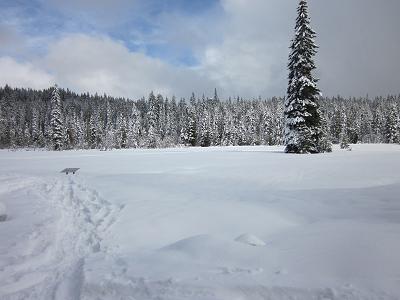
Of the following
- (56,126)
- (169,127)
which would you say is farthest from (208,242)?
(169,127)

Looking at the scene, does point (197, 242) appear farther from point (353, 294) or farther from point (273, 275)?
point (353, 294)

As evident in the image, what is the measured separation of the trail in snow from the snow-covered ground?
3 centimetres

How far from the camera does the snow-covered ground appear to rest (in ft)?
16.4

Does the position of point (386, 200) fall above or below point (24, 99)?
below

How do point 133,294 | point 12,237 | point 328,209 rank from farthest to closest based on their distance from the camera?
point 328,209, point 12,237, point 133,294

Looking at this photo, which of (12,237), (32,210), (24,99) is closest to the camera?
(12,237)

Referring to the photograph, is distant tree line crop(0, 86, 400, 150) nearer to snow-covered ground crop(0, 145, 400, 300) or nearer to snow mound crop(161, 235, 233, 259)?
snow-covered ground crop(0, 145, 400, 300)

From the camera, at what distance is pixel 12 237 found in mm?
8180

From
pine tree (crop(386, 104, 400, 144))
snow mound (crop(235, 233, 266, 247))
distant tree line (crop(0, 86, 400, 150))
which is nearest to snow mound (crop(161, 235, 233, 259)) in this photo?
snow mound (crop(235, 233, 266, 247))

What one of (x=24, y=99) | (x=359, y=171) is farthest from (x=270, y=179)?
(x=24, y=99)

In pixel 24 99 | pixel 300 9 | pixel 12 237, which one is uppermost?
pixel 24 99

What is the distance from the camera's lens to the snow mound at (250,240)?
667cm

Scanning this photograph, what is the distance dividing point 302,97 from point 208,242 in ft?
86.7

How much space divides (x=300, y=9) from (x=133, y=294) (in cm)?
3239
